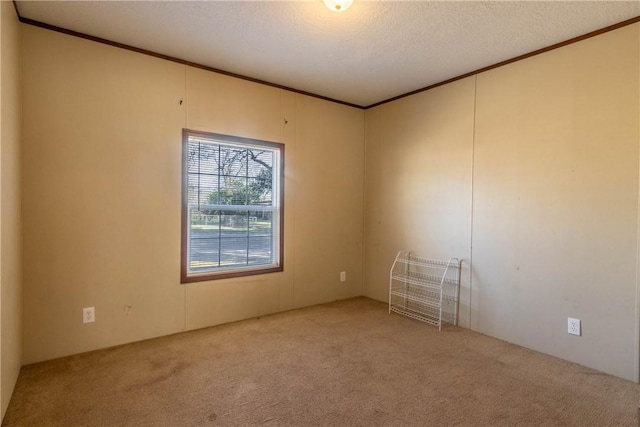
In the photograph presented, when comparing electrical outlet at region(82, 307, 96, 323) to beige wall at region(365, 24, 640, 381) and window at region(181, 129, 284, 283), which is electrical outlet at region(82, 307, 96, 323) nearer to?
window at region(181, 129, 284, 283)

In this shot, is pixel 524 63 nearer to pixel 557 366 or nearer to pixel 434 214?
pixel 434 214

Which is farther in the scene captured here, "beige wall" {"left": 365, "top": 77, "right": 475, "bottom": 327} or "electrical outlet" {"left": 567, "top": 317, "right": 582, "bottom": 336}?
"beige wall" {"left": 365, "top": 77, "right": 475, "bottom": 327}

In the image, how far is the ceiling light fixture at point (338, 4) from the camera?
2.06 metres

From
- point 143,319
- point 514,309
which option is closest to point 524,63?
point 514,309

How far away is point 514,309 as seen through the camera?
9.89 feet

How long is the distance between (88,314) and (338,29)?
2961 mm

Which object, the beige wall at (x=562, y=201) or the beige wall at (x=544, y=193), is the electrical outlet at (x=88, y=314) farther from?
the beige wall at (x=562, y=201)

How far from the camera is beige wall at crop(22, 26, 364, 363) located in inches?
100

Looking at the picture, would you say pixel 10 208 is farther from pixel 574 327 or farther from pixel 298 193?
pixel 574 327

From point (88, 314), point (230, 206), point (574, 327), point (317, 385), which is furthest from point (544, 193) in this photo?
point (88, 314)

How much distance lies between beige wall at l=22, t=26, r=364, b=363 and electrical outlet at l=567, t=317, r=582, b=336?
2.64 metres

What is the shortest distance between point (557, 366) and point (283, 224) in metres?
2.74

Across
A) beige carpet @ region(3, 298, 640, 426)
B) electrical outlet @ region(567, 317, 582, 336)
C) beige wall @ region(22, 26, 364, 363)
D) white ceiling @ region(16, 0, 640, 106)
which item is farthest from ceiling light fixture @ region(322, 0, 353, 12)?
electrical outlet @ region(567, 317, 582, 336)

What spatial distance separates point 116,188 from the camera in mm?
2824
